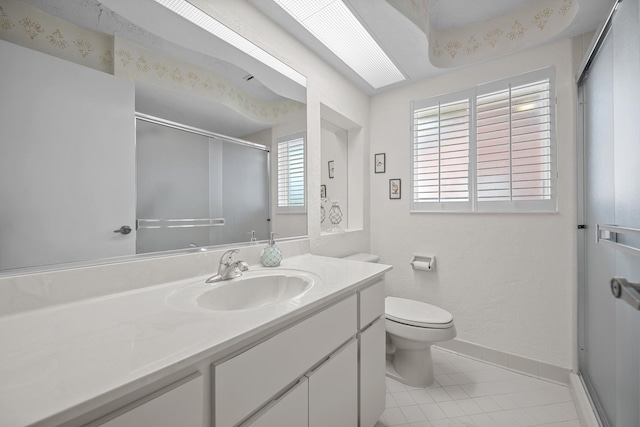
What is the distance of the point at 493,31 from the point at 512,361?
242 cm

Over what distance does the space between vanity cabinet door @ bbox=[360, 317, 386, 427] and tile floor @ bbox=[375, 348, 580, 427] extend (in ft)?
0.80

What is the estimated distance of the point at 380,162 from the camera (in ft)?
8.14

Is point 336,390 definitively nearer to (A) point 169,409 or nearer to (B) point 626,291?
(A) point 169,409

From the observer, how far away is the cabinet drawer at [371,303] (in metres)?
1.18

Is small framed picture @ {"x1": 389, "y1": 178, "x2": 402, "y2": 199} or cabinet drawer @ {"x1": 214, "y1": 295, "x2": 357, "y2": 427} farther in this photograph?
small framed picture @ {"x1": 389, "y1": 178, "x2": 402, "y2": 199}

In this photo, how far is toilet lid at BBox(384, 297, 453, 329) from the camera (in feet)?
5.27

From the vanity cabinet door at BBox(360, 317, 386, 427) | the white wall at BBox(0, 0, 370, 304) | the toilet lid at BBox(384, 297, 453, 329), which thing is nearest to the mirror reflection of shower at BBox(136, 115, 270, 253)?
the white wall at BBox(0, 0, 370, 304)

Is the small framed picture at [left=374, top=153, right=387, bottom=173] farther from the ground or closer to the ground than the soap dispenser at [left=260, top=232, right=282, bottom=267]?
farther from the ground

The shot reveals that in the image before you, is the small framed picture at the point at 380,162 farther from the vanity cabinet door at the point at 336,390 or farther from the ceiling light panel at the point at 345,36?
the vanity cabinet door at the point at 336,390

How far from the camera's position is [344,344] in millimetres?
1071

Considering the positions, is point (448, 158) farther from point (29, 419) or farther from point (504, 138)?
point (29, 419)

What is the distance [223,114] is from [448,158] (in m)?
1.75

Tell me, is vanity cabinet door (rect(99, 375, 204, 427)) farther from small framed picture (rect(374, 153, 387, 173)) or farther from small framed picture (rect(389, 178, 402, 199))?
small framed picture (rect(374, 153, 387, 173))

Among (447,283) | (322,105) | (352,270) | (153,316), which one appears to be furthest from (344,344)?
(322,105)
